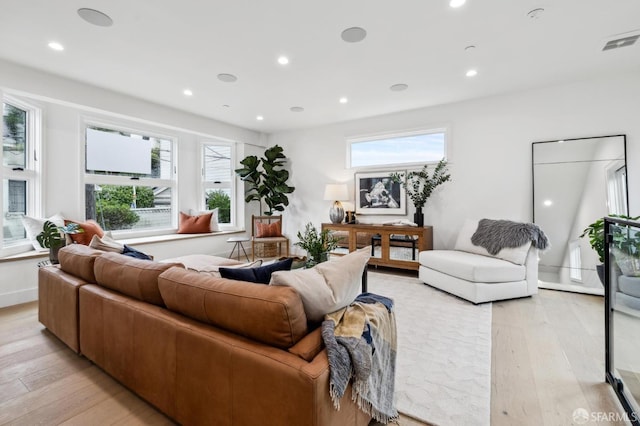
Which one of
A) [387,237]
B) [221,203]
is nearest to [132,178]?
[221,203]

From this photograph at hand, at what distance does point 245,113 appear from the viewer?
479 cm

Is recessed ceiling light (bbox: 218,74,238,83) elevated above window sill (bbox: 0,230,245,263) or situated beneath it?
elevated above

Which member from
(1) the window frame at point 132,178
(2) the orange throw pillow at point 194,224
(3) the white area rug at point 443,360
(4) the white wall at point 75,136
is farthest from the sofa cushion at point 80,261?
(2) the orange throw pillow at point 194,224

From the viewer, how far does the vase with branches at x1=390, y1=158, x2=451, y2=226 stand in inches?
169

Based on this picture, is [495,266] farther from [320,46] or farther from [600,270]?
[320,46]

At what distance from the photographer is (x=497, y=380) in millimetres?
1787

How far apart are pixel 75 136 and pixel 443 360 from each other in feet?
16.9

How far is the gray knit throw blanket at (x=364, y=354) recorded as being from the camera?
1027mm

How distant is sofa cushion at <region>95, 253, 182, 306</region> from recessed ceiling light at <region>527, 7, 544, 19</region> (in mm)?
3206

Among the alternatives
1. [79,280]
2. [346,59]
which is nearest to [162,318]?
[79,280]

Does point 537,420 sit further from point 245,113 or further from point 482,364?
point 245,113

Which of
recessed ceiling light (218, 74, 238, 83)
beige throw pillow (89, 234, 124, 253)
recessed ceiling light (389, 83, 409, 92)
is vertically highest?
recessed ceiling light (218, 74, 238, 83)

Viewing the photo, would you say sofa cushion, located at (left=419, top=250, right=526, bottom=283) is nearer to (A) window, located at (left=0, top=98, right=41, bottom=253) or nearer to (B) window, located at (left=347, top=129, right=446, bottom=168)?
(B) window, located at (left=347, top=129, right=446, bottom=168)

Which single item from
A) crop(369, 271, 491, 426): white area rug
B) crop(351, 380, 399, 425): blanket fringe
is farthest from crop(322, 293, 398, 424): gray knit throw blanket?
crop(369, 271, 491, 426): white area rug
